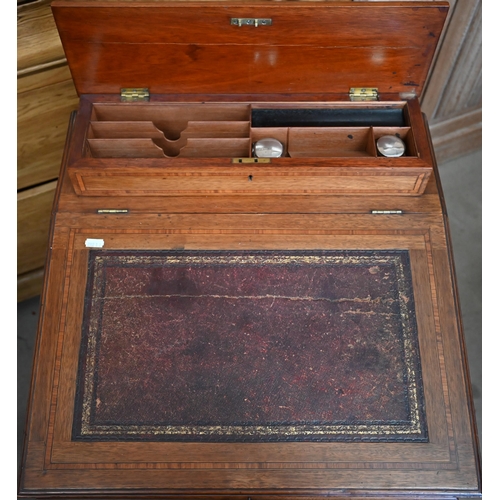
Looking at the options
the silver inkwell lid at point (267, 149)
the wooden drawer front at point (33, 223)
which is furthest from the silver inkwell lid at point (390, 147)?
the wooden drawer front at point (33, 223)

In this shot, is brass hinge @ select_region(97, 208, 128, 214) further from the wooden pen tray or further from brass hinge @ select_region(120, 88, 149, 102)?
brass hinge @ select_region(120, 88, 149, 102)

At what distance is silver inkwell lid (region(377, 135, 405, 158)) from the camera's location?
209 centimetres

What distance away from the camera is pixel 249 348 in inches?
74.8

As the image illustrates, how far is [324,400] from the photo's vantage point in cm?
184

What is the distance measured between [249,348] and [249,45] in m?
0.89

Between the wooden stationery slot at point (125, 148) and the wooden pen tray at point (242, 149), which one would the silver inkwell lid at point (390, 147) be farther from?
the wooden stationery slot at point (125, 148)

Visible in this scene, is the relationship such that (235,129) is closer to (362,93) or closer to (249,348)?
(362,93)

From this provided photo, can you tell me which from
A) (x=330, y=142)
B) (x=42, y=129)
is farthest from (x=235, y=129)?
(x=42, y=129)

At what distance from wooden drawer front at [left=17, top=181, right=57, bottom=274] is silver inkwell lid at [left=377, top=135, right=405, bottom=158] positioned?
4.66ft

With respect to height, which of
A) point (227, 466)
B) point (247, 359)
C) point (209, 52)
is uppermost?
point (209, 52)

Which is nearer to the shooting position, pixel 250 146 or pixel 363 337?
Answer: pixel 363 337

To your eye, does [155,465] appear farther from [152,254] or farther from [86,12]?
[86,12]

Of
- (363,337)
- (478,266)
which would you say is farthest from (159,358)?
(478,266)

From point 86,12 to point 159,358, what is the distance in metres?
0.99
